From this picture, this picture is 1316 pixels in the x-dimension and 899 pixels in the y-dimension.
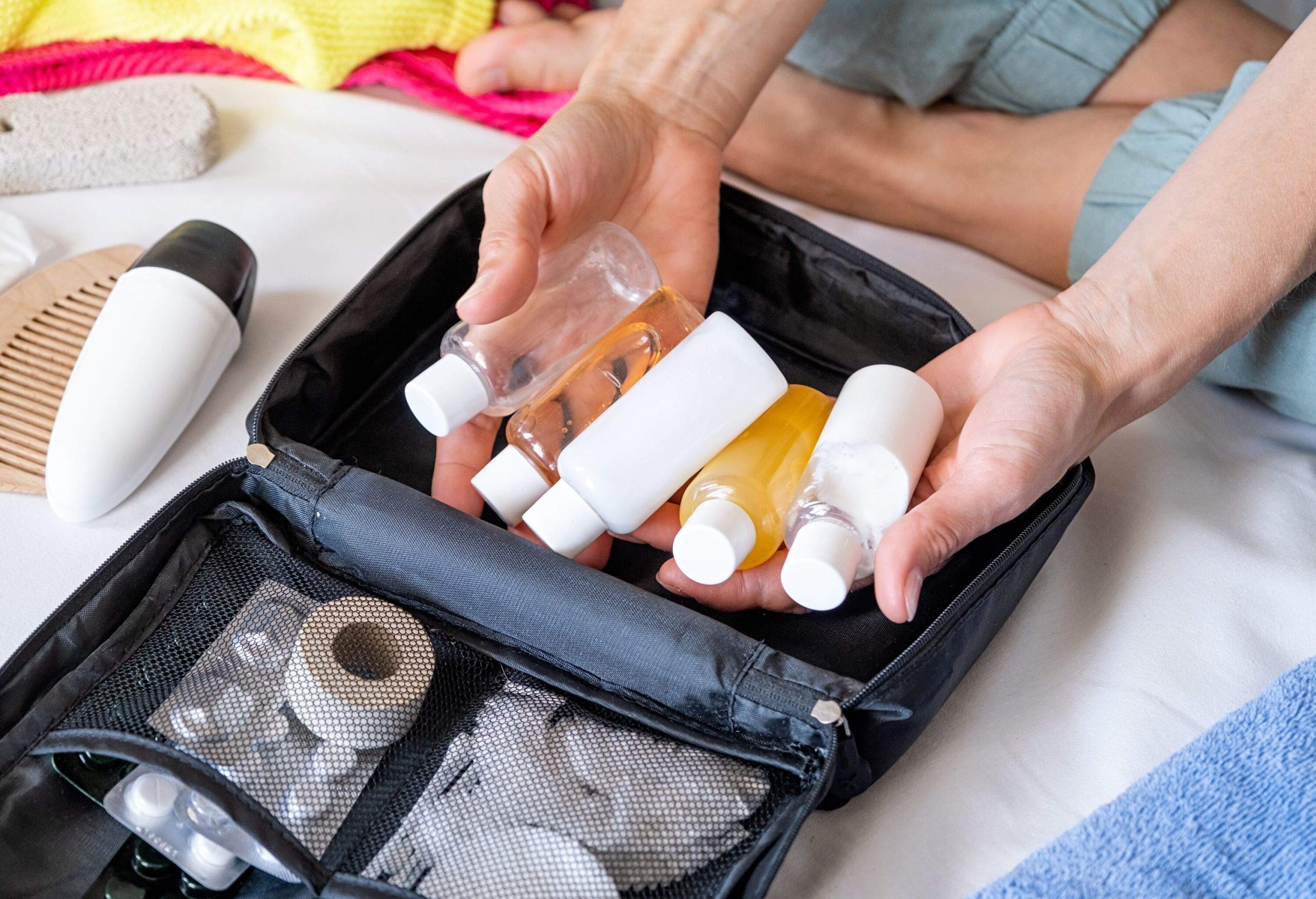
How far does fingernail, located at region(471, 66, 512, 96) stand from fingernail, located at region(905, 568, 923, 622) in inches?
27.7

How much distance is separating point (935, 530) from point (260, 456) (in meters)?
0.36

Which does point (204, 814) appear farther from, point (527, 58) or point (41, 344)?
point (527, 58)

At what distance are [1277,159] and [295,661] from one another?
0.64 meters

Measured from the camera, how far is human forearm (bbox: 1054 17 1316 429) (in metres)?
0.65

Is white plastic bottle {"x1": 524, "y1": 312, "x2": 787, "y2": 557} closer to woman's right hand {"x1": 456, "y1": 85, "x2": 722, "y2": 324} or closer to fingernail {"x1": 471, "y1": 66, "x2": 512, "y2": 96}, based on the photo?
woman's right hand {"x1": 456, "y1": 85, "x2": 722, "y2": 324}

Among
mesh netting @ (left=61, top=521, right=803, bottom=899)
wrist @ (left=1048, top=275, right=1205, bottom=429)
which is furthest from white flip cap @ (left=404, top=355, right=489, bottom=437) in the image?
wrist @ (left=1048, top=275, right=1205, bottom=429)

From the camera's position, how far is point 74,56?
965mm

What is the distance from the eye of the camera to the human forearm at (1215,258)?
649mm

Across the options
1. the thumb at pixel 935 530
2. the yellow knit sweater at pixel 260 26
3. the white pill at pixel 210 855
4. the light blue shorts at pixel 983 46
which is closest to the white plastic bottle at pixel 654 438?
the thumb at pixel 935 530

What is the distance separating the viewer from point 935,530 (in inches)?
20.4

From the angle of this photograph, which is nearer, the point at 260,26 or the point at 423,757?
the point at 423,757

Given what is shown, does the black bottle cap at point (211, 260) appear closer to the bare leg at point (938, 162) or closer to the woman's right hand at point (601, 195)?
the woman's right hand at point (601, 195)

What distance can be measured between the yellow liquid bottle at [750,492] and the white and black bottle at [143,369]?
1.12ft

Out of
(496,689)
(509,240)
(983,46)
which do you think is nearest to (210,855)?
(496,689)
